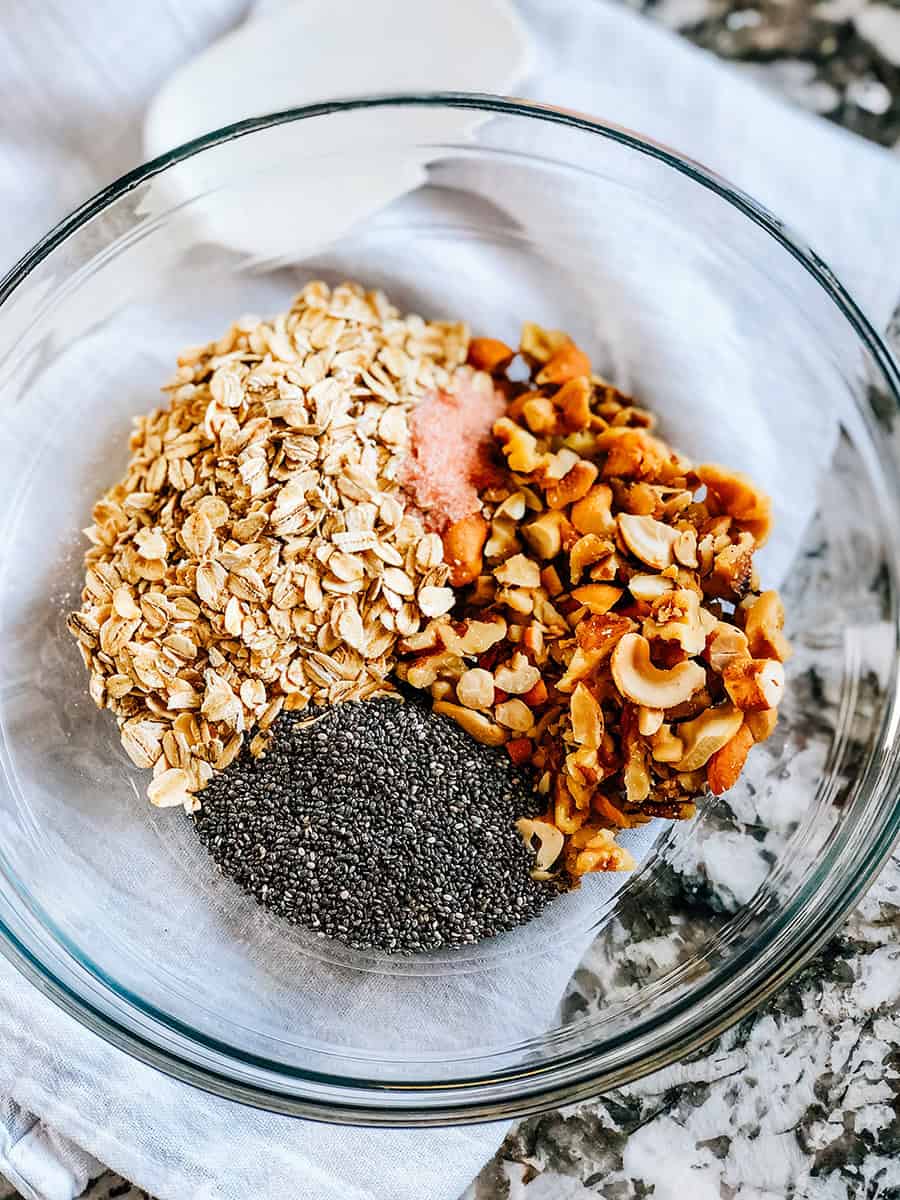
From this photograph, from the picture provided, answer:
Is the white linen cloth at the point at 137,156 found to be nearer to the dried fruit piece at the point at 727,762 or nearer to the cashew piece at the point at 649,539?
the dried fruit piece at the point at 727,762

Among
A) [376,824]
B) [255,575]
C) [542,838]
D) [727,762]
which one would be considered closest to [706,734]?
[727,762]

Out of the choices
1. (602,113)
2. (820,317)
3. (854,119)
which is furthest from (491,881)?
(854,119)

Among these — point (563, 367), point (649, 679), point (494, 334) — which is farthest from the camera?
point (494, 334)

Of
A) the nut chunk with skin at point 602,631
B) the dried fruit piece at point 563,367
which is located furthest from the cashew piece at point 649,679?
the dried fruit piece at point 563,367

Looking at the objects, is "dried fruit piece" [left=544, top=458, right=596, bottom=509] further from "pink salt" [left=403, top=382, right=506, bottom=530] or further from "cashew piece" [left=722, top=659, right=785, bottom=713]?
"cashew piece" [left=722, top=659, right=785, bottom=713]

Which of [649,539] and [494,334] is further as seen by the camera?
[494,334]

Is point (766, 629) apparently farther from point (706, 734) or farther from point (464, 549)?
point (464, 549)
